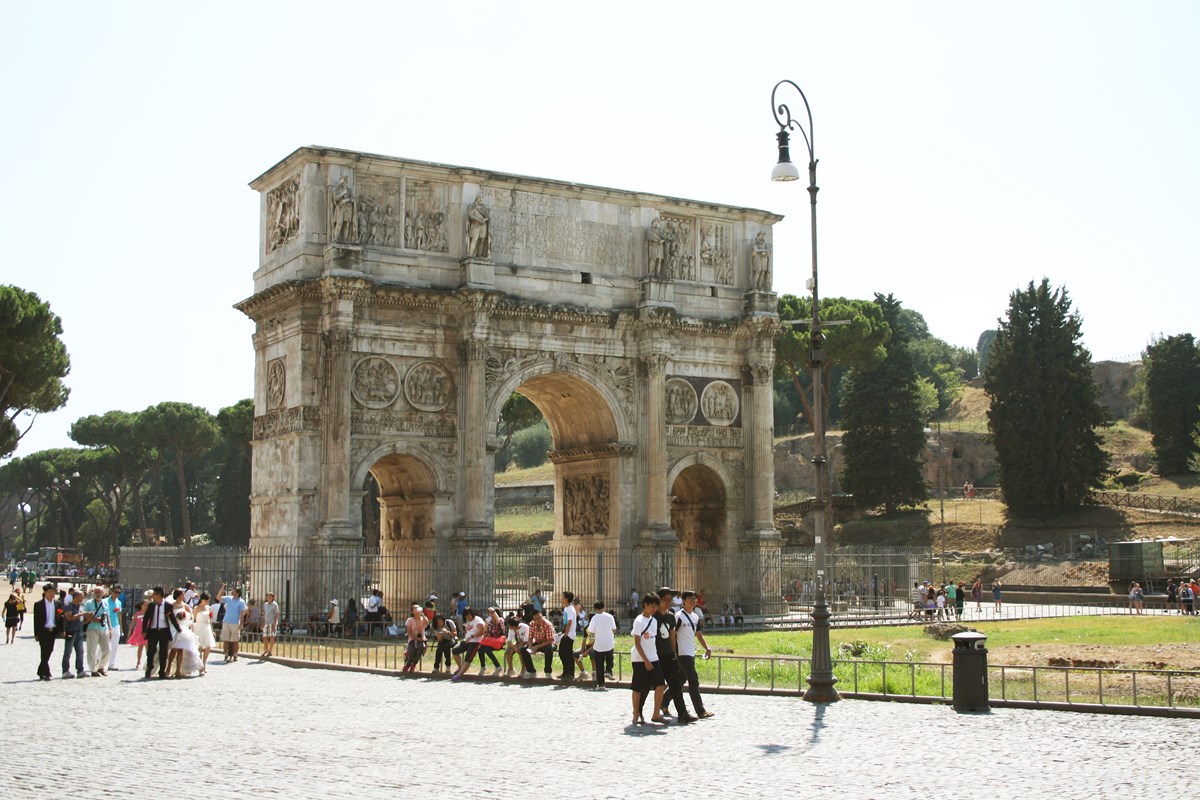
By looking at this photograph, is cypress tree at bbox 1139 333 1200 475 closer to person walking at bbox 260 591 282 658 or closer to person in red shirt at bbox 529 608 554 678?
person walking at bbox 260 591 282 658

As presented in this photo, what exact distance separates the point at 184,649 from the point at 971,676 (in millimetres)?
11778

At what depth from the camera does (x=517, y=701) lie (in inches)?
709

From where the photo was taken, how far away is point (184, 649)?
835 inches

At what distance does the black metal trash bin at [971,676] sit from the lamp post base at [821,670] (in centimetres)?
181

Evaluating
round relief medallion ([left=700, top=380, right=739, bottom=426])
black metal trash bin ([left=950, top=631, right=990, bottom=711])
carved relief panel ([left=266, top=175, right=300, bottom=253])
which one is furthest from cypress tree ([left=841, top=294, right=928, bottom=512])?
black metal trash bin ([left=950, top=631, right=990, bottom=711])

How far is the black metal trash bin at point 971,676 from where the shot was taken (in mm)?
15938

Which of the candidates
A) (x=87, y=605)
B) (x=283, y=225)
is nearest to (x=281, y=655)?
(x=87, y=605)

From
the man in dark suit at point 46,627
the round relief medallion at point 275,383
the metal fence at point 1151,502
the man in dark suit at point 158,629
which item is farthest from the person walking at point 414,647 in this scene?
the metal fence at point 1151,502

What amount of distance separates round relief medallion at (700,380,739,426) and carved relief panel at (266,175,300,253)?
1178cm

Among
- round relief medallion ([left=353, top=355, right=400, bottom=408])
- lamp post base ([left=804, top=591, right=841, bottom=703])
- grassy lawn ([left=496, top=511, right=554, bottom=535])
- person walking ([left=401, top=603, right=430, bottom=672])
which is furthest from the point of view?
grassy lawn ([left=496, top=511, right=554, bottom=535])

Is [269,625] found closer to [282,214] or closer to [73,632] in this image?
[73,632]

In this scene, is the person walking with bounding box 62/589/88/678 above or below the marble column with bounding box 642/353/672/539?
below

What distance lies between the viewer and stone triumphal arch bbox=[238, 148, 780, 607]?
3297 cm

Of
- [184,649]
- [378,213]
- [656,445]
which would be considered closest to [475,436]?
[656,445]
